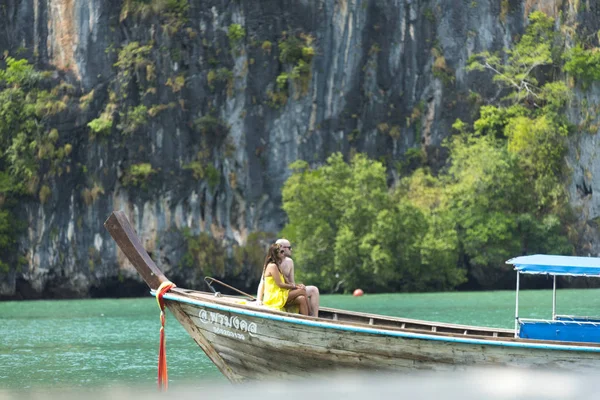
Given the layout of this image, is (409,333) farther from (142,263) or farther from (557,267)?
(142,263)

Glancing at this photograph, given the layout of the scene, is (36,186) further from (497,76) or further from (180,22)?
(497,76)

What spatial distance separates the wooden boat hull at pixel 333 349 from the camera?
53.0 feet

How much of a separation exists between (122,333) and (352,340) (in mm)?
16294

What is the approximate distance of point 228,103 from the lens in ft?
208

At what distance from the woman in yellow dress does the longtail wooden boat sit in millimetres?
461

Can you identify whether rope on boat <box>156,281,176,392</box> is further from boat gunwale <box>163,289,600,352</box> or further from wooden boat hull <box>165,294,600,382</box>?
boat gunwale <box>163,289,600,352</box>

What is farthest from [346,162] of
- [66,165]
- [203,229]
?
[66,165]

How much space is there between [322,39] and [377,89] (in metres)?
4.34

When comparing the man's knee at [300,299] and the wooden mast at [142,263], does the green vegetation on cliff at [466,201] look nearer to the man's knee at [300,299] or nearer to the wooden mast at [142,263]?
the wooden mast at [142,263]

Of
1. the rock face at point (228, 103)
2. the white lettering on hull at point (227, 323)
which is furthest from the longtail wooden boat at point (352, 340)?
the rock face at point (228, 103)

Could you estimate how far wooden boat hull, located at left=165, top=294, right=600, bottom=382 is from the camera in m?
16.2

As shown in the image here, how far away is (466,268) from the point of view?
6053 cm

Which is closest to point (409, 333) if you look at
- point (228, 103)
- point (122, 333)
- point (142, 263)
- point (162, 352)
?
point (162, 352)

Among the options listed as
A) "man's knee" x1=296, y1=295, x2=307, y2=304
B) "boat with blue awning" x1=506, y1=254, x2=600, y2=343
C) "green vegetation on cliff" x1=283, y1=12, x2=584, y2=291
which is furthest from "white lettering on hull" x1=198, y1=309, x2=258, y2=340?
"green vegetation on cliff" x1=283, y1=12, x2=584, y2=291
